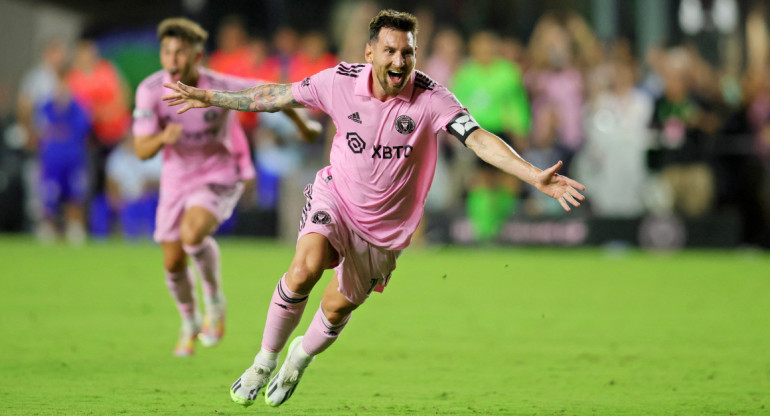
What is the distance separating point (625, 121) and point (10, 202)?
1079 cm

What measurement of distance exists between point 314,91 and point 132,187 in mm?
13124

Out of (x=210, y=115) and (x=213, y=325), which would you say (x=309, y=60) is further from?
(x=213, y=325)

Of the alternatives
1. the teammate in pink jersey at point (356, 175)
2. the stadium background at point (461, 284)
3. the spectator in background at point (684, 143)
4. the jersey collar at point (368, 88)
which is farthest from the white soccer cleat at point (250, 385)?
the spectator in background at point (684, 143)

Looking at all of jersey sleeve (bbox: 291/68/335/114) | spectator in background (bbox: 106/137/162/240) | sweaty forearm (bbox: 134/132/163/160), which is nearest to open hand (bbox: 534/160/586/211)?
jersey sleeve (bbox: 291/68/335/114)

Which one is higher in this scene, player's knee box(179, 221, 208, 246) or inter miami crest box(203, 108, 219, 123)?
inter miami crest box(203, 108, 219, 123)

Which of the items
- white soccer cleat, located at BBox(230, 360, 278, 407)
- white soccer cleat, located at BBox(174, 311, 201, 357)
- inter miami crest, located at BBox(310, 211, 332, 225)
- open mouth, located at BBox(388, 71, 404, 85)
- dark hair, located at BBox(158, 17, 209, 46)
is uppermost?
dark hair, located at BBox(158, 17, 209, 46)

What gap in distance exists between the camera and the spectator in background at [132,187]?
723 inches

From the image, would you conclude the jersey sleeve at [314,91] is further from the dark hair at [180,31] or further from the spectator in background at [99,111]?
→ the spectator in background at [99,111]

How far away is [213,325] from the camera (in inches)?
316

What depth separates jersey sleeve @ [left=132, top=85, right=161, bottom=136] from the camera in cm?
767

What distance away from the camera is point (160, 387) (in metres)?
6.27

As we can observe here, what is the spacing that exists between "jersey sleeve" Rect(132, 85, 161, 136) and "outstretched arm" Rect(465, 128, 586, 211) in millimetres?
2957

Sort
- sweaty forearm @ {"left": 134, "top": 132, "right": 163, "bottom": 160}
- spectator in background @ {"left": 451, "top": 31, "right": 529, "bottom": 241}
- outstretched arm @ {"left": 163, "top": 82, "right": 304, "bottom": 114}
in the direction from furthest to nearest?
spectator in background @ {"left": 451, "top": 31, "right": 529, "bottom": 241}
sweaty forearm @ {"left": 134, "top": 132, "right": 163, "bottom": 160}
outstretched arm @ {"left": 163, "top": 82, "right": 304, "bottom": 114}

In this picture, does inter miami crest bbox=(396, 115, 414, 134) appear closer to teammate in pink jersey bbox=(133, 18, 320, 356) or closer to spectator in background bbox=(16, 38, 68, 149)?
teammate in pink jersey bbox=(133, 18, 320, 356)
